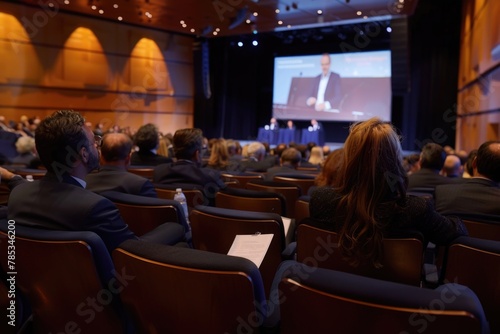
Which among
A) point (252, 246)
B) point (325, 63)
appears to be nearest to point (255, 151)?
point (252, 246)

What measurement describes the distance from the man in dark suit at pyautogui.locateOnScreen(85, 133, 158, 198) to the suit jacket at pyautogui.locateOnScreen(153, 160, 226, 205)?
19.2 inches

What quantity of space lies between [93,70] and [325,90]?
7107 mm

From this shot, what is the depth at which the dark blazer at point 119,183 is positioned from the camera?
269cm

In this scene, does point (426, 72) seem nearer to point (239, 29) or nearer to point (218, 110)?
point (239, 29)

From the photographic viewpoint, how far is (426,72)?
41.3ft

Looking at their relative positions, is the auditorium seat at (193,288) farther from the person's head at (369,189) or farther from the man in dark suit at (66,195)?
the person's head at (369,189)

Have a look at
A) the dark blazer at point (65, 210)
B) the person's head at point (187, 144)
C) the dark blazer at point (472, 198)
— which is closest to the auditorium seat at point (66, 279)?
the dark blazer at point (65, 210)

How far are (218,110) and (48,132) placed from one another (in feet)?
45.7

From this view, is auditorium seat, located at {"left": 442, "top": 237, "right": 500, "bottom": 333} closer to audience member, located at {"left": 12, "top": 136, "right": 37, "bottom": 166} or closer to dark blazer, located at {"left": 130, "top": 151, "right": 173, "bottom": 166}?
dark blazer, located at {"left": 130, "top": 151, "right": 173, "bottom": 166}

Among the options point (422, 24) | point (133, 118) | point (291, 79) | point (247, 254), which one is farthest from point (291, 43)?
point (247, 254)

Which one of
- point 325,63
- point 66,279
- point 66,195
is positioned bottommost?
point 66,279

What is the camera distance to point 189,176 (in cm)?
332

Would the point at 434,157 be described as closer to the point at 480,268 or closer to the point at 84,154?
the point at 480,268

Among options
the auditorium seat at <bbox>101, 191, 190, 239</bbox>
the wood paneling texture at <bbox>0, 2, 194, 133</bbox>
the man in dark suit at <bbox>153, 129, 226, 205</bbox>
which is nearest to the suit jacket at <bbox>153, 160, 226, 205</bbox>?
the man in dark suit at <bbox>153, 129, 226, 205</bbox>
